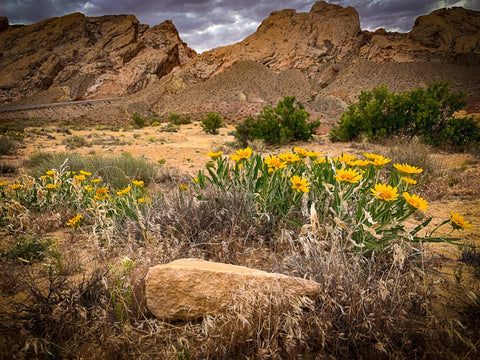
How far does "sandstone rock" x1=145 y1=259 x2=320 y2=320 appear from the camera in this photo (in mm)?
1365

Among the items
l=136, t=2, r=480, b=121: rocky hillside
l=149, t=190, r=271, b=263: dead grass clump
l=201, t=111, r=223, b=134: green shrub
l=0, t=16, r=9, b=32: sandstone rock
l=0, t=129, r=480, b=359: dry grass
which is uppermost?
l=0, t=16, r=9, b=32: sandstone rock

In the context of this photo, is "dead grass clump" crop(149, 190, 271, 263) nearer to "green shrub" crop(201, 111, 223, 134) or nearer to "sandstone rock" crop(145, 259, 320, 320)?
"sandstone rock" crop(145, 259, 320, 320)

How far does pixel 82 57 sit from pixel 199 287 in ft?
223

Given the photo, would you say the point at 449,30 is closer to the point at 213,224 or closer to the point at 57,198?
the point at 213,224

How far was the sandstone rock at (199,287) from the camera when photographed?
1.37 m

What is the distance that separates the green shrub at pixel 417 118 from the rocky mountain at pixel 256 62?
24858 millimetres

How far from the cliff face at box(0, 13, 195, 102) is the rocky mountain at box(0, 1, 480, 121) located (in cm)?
21

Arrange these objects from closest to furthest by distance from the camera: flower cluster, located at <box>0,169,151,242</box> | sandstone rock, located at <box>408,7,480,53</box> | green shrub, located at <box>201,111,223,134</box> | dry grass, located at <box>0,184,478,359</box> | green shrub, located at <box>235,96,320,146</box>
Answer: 1. dry grass, located at <box>0,184,478,359</box>
2. flower cluster, located at <box>0,169,151,242</box>
3. green shrub, located at <box>235,96,320,146</box>
4. green shrub, located at <box>201,111,223,134</box>
5. sandstone rock, located at <box>408,7,480,53</box>

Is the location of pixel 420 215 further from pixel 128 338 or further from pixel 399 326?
pixel 128 338

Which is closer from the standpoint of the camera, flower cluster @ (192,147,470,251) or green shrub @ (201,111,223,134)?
flower cluster @ (192,147,470,251)

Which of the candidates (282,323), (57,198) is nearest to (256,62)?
(57,198)

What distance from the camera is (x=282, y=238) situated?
6.28 ft

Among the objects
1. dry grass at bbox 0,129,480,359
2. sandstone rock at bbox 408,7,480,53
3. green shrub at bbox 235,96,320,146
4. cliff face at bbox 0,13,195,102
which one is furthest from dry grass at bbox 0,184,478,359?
cliff face at bbox 0,13,195,102

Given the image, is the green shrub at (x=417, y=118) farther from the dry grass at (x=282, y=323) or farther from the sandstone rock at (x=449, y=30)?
the sandstone rock at (x=449, y=30)
